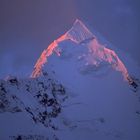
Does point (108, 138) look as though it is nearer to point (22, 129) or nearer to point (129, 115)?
point (129, 115)

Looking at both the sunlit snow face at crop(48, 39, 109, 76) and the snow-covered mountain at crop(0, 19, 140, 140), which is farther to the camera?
the sunlit snow face at crop(48, 39, 109, 76)

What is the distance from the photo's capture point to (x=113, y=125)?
122 metres

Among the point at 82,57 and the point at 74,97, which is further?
the point at 82,57

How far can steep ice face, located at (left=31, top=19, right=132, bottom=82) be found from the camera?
146 m

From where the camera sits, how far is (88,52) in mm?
149000

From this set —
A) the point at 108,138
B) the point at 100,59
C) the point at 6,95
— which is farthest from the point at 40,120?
the point at 100,59

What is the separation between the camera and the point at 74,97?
426 ft

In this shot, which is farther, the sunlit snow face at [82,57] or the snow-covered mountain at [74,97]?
the sunlit snow face at [82,57]

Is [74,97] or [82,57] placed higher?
[82,57]

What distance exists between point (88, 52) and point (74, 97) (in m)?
25.2

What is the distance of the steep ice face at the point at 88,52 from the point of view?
146 m

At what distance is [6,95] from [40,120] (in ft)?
40.2

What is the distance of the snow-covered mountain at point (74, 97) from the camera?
113 meters

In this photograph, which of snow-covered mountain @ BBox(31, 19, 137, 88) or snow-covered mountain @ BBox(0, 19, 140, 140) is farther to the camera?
snow-covered mountain @ BBox(31, 19, 137, 88)
